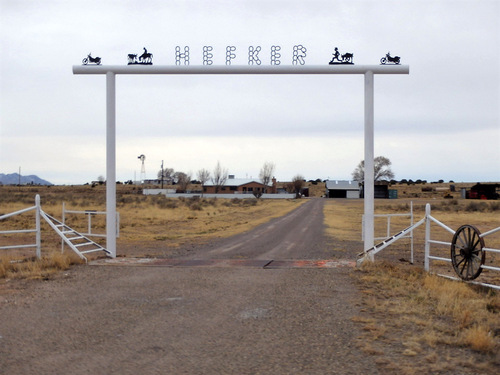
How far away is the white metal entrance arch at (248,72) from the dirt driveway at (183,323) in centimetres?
218

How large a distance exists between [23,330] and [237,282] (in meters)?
4.28

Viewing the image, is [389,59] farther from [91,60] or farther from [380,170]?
[380,170]

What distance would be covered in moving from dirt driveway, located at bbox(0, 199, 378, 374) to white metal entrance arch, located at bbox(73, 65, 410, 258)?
85.7 inches

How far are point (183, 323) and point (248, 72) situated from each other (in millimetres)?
7513

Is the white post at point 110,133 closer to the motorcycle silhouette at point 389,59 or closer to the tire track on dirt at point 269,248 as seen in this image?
the tire track on dirt at point 269,248

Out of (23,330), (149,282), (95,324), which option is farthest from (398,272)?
(23,330)

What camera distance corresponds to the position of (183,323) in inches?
265

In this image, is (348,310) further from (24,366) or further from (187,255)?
(187,255)

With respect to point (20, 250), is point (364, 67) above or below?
above

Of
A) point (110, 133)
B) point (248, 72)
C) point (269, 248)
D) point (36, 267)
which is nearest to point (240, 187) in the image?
point (269, 248)

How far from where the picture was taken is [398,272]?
10.7 metres

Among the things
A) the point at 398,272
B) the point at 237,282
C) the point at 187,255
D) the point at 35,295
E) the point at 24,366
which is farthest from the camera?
the point at 187,255

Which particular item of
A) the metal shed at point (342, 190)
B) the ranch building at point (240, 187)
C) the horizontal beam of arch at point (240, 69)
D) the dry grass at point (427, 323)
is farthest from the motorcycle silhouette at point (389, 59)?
the ranch building at point (240, 187)

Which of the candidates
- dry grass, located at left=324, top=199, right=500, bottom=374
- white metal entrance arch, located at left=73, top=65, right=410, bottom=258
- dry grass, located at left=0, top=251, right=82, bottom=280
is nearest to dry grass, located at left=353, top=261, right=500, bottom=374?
dry grass, located at left=324, top=199, right=500, bottom=374
